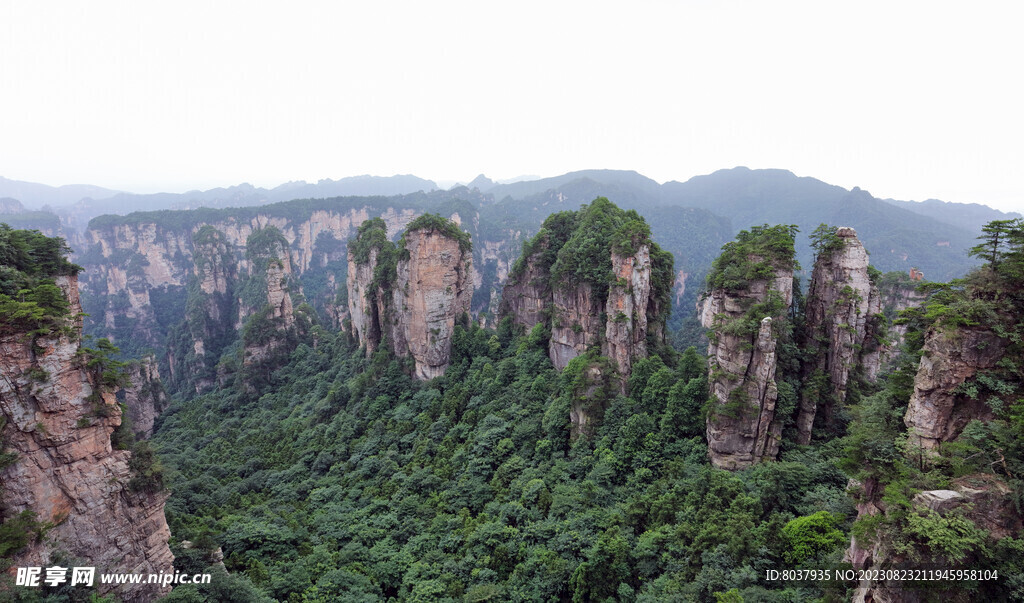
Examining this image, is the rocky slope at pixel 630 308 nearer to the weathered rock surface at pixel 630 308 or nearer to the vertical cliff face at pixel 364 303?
the weathered rock surface at pixel 630 308

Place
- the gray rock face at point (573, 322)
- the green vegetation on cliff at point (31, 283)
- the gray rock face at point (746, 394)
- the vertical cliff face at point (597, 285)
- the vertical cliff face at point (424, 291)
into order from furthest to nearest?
the vertical cliff face at point (424, 291), the gray rock face at point (573, 322), the vertical cliff face at point (597, 285), the gray rock face at point (746, 394), the green vegetation on cliff at point (31, 283)

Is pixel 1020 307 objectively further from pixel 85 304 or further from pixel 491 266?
pixel 85 304

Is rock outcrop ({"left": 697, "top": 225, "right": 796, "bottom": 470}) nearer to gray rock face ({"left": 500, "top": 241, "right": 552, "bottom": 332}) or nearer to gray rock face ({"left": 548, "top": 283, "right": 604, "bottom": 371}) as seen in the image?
gray rock face ({"left": 548, "top": 283, "right": 604, "bottom": 371})

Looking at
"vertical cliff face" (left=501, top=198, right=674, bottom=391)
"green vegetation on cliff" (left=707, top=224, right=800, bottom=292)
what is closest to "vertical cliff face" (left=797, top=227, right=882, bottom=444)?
"green vegetation on cliff" (left=707, top=224, right=800, bottom=292)

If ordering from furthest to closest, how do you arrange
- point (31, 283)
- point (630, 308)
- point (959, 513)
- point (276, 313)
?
point (276, 313) → point (630, 308) → point (31, 283) → point (959, 513)

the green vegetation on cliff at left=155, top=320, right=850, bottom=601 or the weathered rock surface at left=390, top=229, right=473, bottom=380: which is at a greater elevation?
→ the weathered rock surface at left=390, top=229, right=473, bottom=380

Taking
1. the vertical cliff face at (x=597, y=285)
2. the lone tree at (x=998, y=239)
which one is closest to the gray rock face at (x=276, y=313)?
the vertical cliff face at (x=597, y=285)

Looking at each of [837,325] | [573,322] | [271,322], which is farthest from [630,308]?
[271,322]

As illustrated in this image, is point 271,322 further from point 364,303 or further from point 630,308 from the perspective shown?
point 630,308
